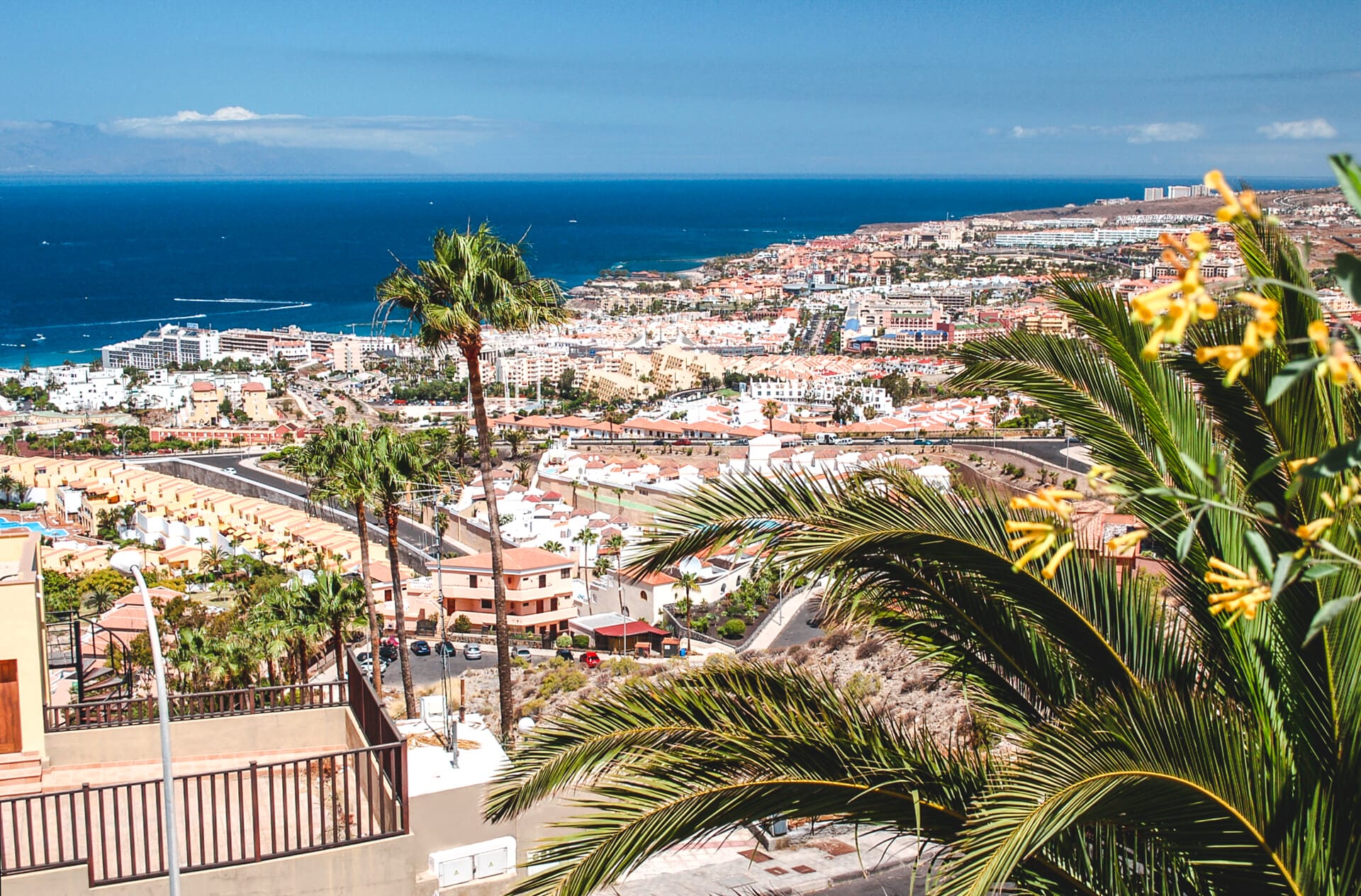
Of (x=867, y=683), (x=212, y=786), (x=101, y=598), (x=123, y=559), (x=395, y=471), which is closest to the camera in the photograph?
(x=212, y=786)

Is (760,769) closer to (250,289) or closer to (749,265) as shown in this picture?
(250,289)

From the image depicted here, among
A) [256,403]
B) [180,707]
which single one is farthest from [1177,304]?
[256,403]

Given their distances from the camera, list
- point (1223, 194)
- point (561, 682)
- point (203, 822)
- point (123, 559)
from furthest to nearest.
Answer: point (123, 559), point (561, 682), point (203, 822), point (1223, 194)

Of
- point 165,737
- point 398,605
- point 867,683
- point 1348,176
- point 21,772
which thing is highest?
point 1348,176

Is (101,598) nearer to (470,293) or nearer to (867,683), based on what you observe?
(867,683)

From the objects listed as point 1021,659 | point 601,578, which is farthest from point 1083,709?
point 601,578

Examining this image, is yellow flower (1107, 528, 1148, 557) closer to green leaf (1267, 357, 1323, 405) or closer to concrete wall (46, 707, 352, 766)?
green leaf (1267, 357, 1323, 405)
